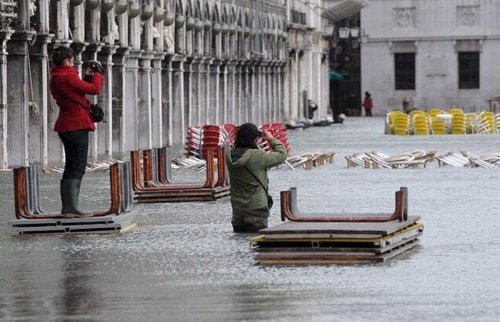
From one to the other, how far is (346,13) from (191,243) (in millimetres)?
97109

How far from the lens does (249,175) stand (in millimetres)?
22375

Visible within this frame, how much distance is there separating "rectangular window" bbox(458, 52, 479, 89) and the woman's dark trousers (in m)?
105

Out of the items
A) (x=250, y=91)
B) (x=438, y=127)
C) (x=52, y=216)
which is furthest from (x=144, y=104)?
(x=52, y=216)

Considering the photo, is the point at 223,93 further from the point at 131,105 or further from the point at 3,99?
the point at 3,99

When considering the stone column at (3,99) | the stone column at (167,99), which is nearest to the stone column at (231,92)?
the stone column at (167,99)

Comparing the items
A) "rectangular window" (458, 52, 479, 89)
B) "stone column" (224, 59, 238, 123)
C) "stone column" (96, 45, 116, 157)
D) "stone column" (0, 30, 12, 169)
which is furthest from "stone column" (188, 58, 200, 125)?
"rectangular window" (458, 52, 479, 89)

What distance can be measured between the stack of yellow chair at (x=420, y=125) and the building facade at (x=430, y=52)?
4998 centimetres

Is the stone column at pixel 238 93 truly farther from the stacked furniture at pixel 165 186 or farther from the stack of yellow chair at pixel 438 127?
the stacked furniture at pixel 165 186

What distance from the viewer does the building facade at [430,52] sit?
126188mm

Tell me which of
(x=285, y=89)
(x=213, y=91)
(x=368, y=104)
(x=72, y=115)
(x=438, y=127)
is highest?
(x=72, y=115)

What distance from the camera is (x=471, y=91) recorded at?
126 m

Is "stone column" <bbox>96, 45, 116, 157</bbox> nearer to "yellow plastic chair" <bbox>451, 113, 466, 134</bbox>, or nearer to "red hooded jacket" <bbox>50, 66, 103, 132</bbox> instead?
"yellow plastic chair" <bbox>451, 113, 466, 134</bbox>

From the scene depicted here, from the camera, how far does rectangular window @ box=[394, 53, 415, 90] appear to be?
127812 millimetres

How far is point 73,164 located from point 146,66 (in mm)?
39405
